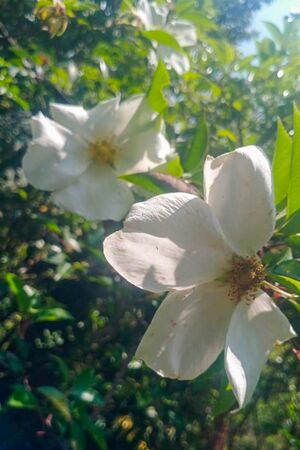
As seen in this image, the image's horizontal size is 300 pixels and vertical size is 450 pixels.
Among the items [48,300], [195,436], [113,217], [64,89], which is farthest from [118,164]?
[195,436]

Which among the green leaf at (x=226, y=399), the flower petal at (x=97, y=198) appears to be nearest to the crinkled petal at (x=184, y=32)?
the flower petal at (x=97, y=198)

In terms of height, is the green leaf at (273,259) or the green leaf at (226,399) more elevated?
the green leaf at (273,259)

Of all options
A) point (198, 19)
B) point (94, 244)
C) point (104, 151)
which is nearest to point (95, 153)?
point (104, 151)

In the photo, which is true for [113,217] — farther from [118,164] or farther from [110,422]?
[110,422]

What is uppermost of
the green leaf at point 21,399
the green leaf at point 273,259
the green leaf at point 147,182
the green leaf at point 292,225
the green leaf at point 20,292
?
the green leaf at point 292,225

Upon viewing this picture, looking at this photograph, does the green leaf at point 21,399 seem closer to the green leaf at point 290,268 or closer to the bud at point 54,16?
the green leaf at point 290,268

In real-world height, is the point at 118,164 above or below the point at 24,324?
above
